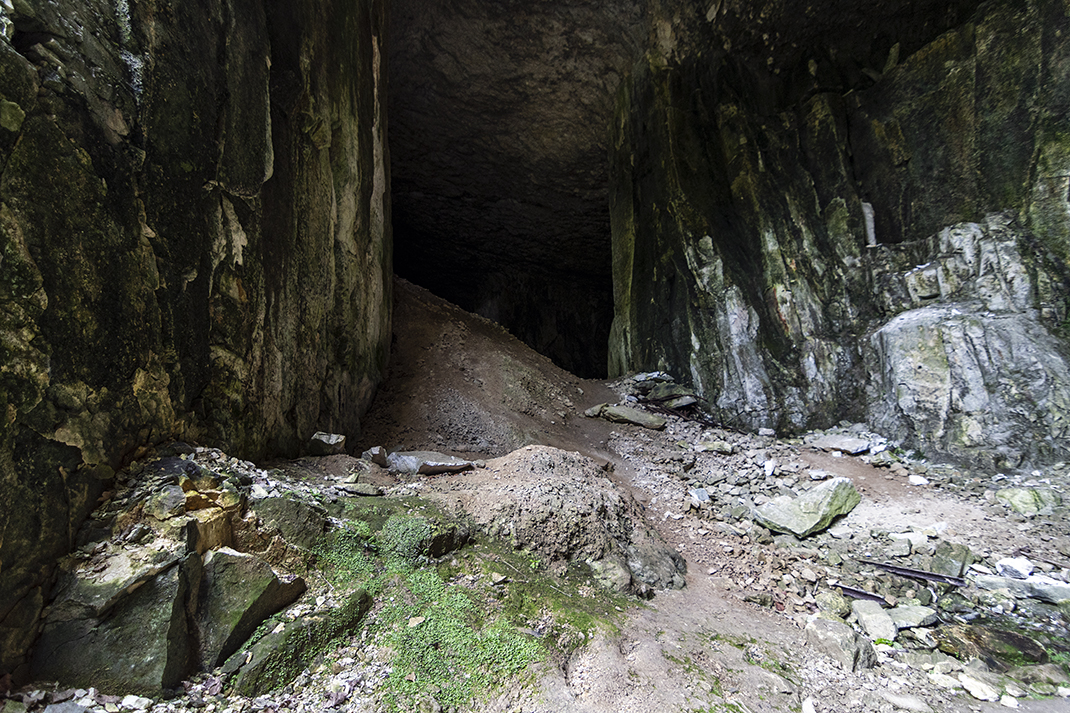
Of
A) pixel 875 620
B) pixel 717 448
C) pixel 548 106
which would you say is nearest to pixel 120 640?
pixel 875 620

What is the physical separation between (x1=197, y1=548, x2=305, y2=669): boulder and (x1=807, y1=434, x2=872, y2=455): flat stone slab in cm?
588

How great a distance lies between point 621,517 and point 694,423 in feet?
13.1

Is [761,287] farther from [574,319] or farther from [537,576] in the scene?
[574,319]

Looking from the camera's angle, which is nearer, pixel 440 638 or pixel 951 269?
pixel 440 638

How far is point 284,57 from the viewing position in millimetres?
4109

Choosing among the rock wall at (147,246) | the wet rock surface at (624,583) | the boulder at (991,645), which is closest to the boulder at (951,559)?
the wet rock surface at (624,583)

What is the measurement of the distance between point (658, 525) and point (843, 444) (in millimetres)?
2972

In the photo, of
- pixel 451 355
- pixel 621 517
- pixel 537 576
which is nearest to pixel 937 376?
pixel 621 517

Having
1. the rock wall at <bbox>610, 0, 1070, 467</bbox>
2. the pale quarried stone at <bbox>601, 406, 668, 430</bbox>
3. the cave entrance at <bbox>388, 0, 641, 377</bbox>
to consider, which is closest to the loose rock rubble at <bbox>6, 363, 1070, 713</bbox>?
the rock wall at <bbox>610, 0, 1070, 467</bbox>

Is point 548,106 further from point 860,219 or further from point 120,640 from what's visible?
point 120,640

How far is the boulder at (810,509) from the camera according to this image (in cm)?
449

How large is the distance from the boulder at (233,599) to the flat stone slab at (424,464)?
6.23 ft

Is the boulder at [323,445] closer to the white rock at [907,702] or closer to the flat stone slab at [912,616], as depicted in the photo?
the white rock at [907,702]

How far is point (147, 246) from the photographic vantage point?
256 cm
